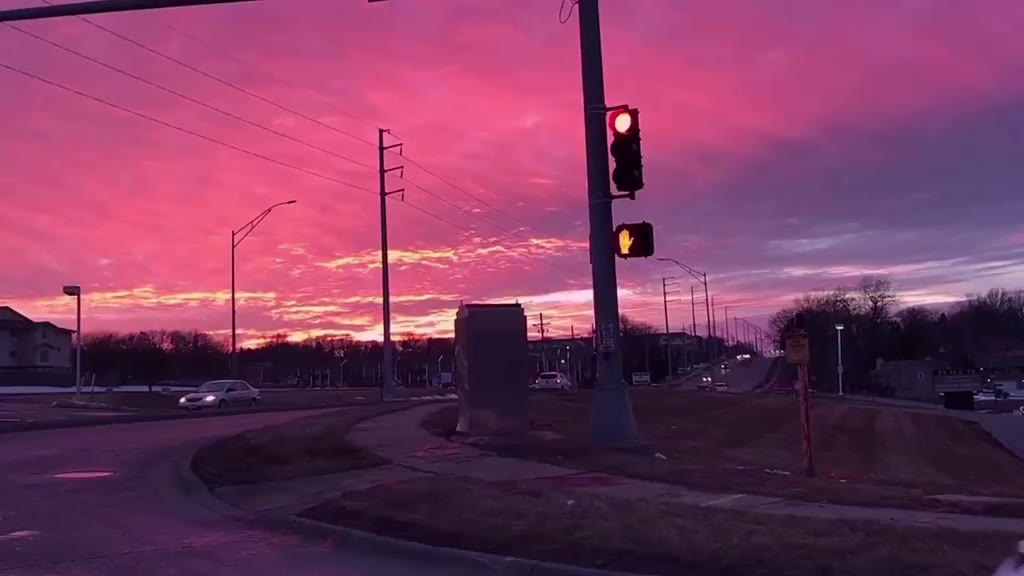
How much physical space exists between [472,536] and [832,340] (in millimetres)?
146890

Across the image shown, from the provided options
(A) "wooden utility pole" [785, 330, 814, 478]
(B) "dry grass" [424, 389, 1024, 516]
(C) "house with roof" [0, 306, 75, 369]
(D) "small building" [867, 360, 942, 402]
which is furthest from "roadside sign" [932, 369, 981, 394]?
(A) "wooden utility pole" [785, 330, 814, 478]

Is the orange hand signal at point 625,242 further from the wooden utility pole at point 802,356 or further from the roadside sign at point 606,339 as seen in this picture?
the wooden utility pole at point 802,356

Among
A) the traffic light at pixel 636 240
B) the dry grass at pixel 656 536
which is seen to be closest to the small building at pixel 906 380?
the traffic light at pixel 636 240

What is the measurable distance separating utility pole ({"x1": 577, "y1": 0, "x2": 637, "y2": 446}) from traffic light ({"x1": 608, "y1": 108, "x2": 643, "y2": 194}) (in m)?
1.07

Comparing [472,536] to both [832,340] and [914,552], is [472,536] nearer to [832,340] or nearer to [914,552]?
[914,552]

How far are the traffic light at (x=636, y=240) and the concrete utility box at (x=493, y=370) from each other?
5.16m

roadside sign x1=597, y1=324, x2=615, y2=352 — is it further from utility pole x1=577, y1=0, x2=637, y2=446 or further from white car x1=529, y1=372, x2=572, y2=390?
white car x1=529, y1=372, x2=572, y2=390

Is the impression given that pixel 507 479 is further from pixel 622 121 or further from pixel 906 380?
pixel 906 380

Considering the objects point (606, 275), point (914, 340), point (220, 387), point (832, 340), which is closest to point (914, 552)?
point (606, 275)

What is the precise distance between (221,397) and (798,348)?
1465 inches

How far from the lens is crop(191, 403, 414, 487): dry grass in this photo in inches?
634

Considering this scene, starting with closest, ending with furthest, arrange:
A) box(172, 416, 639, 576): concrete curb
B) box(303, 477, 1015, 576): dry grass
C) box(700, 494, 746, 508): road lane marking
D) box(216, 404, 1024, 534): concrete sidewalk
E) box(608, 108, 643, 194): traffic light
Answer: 1. box(303, 477, 1015, 576): dry grass
2. box(172, 416, 639, 576): concrete curb
3. box(216, 404, 1024, 534): concrete sidewalk
4. box(700, 494, 746, 508): road lane marking
5. box(608, 108, 643, 194): traffic light

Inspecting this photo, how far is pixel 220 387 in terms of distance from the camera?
49.6 meters

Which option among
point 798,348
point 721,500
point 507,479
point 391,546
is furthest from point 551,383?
point 391,546
